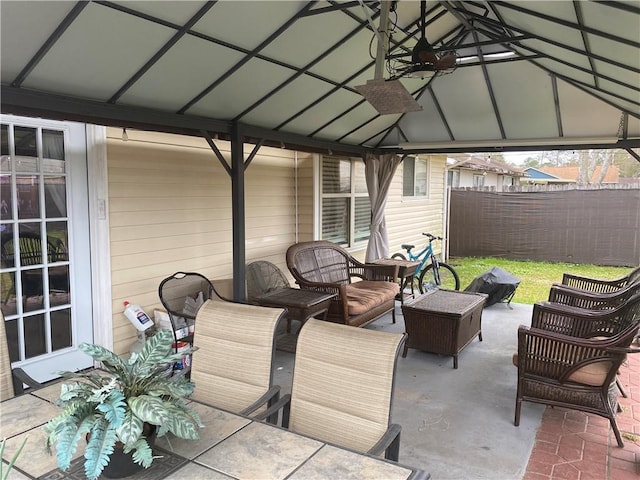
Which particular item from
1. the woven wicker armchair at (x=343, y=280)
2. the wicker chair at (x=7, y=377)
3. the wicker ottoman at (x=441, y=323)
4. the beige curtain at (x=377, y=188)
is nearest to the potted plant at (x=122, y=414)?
the wicker chair at (x=7, y=377)

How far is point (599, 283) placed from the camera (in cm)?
489

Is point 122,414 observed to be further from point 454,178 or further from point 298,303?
point 454,178

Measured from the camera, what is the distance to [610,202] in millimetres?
10680

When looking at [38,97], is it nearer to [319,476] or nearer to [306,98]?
[306,98]

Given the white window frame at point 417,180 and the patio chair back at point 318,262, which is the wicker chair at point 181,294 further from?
the white window frame at point 417,180

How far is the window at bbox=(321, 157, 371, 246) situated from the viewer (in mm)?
6890

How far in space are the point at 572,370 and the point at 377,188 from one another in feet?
15.6

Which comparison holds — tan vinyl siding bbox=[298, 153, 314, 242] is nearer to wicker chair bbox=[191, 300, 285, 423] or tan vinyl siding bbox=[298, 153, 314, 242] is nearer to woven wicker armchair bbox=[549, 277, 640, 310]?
woven wicker armchair bbox=[549, 277, 640, 310]

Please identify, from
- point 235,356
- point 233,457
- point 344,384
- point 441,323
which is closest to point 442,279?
point 441,323

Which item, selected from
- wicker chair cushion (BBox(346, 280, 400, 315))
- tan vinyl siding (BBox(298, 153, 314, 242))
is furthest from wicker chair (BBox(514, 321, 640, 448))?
tan vinyl siding (BBox(298, 153, 314, 242))

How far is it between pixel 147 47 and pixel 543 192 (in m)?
10.6

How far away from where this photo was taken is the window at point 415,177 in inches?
375

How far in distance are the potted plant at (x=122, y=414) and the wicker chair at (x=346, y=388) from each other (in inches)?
25.1

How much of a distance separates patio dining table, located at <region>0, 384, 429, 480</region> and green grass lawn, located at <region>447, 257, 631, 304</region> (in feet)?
21.1
